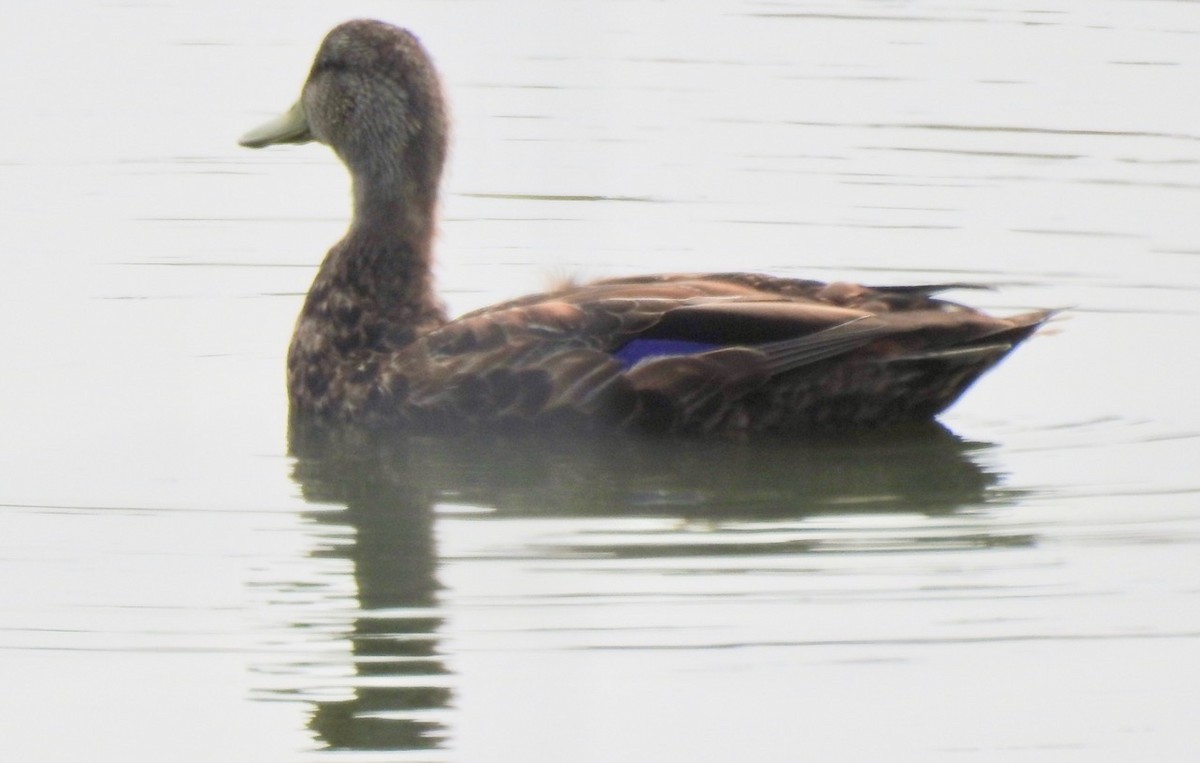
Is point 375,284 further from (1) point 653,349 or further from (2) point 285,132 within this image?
(1) point 653,349

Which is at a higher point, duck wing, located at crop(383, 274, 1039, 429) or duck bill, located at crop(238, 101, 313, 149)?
duck bill, located at crop(238, 101, 313, 149)

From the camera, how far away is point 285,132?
35.7ft

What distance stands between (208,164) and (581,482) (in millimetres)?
5430

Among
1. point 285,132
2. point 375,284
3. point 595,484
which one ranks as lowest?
point 595,484

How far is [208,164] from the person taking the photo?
45.8 ft

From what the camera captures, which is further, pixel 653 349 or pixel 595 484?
pixel 653 349

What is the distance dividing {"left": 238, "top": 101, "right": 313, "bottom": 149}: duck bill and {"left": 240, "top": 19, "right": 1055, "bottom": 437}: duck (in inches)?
42.5

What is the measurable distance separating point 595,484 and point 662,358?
0.60 meters

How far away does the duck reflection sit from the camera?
8.32 m

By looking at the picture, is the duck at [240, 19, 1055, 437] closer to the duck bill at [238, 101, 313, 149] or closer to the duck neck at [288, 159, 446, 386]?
the duck neck at [288, 159, 446, 386]

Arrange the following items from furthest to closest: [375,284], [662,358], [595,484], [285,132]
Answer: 1. [285,132]
2. [375,284]
3. [662,358]
4. [595,484]

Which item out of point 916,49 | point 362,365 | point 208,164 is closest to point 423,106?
point 362,365

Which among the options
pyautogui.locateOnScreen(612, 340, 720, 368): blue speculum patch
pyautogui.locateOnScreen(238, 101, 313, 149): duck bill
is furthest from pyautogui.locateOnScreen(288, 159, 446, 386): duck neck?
pyautogui.locateOnScreen(612, 340, 720, 368): blue speculum patch

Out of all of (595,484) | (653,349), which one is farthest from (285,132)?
(595,484)
